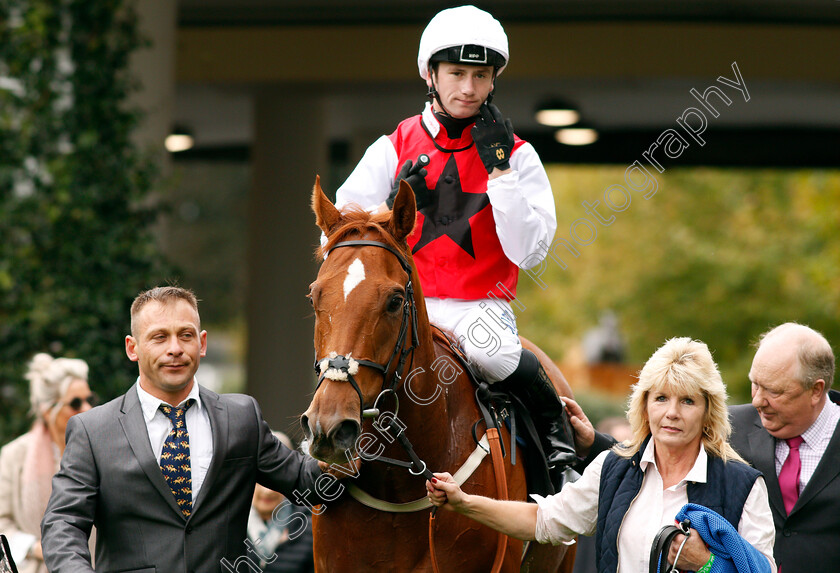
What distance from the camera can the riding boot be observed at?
4.20 metres

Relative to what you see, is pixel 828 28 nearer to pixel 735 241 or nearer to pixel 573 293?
pixel 735 241

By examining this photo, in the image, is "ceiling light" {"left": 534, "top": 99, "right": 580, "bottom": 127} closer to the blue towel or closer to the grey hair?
the grey hair

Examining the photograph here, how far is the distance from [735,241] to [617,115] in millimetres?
8034

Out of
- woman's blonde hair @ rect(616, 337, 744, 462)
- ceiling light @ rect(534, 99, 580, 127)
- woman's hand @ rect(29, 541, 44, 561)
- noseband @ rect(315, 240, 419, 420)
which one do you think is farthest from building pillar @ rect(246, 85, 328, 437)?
woman's blonde hair @ rect(616, 337, 744, 462)

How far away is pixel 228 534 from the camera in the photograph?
3.66m

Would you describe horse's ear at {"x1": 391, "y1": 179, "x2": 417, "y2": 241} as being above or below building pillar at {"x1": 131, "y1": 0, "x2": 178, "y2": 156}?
below

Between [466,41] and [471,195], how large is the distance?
0.62m

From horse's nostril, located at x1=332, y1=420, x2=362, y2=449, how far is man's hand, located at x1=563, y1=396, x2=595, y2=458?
1.67m

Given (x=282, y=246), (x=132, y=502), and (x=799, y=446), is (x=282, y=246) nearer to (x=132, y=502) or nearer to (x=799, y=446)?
(x=799, y=446)

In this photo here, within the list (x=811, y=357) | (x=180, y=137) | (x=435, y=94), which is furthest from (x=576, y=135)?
(x=811, y=357)

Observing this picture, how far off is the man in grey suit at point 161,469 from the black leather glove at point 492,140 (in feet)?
4.21

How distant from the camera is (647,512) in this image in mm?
3324

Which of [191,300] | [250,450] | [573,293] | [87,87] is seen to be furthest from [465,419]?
[573,293]

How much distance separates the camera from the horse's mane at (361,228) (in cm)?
360
